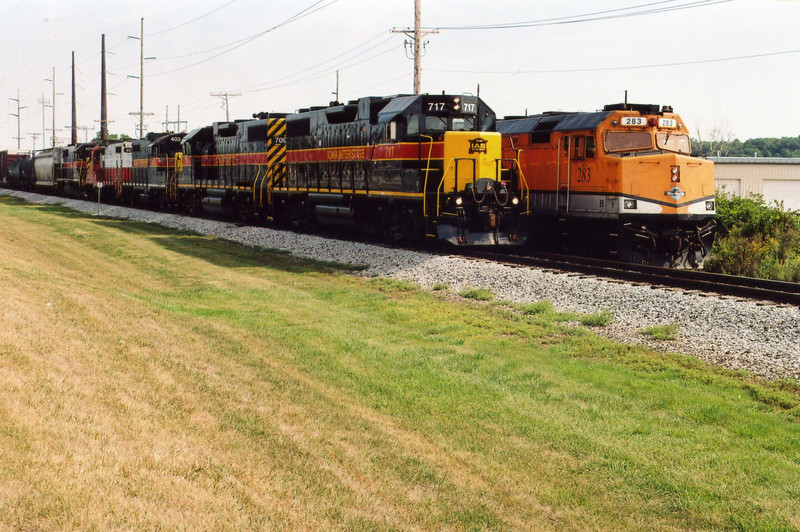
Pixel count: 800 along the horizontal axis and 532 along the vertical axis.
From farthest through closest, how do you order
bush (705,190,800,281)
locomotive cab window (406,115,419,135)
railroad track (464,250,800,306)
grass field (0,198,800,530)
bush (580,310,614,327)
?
1. locomotive cab window (406,115,419,135)
2. bush (705,190,800,281)
3. railroad track (464,250,800,306)
4. bush (580,310,614,327)
5. grass field (0,198,800,530)

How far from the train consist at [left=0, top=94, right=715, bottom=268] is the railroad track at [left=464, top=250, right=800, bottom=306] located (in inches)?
43.2

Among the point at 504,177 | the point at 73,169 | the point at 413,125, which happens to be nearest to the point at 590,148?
the point at 504,177

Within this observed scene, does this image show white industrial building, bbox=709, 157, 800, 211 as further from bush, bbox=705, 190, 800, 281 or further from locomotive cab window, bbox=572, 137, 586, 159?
locomotive cab window, bbox=572, 137, 586, 159

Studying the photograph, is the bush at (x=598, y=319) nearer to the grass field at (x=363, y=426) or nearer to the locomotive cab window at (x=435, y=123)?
the grass field at (x=363, y=426)

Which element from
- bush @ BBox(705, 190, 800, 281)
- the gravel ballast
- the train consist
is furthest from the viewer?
bush @ BBox(705, 190, 800, 281)

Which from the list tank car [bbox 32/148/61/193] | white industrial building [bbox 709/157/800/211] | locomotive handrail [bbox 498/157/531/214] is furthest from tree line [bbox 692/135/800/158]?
locomotive handrail [bbox 498/157/531/214]

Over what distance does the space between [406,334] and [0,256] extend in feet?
31.8

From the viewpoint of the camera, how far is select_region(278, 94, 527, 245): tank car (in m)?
20.9

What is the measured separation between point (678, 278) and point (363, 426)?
10612mm

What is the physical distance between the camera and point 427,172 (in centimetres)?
2084

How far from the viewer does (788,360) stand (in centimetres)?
1002

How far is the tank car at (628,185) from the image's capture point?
18.9 meters

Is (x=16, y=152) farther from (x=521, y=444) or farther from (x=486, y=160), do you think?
(x=521, y=444)

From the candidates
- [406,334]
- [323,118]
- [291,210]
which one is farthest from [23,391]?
[291,210]
